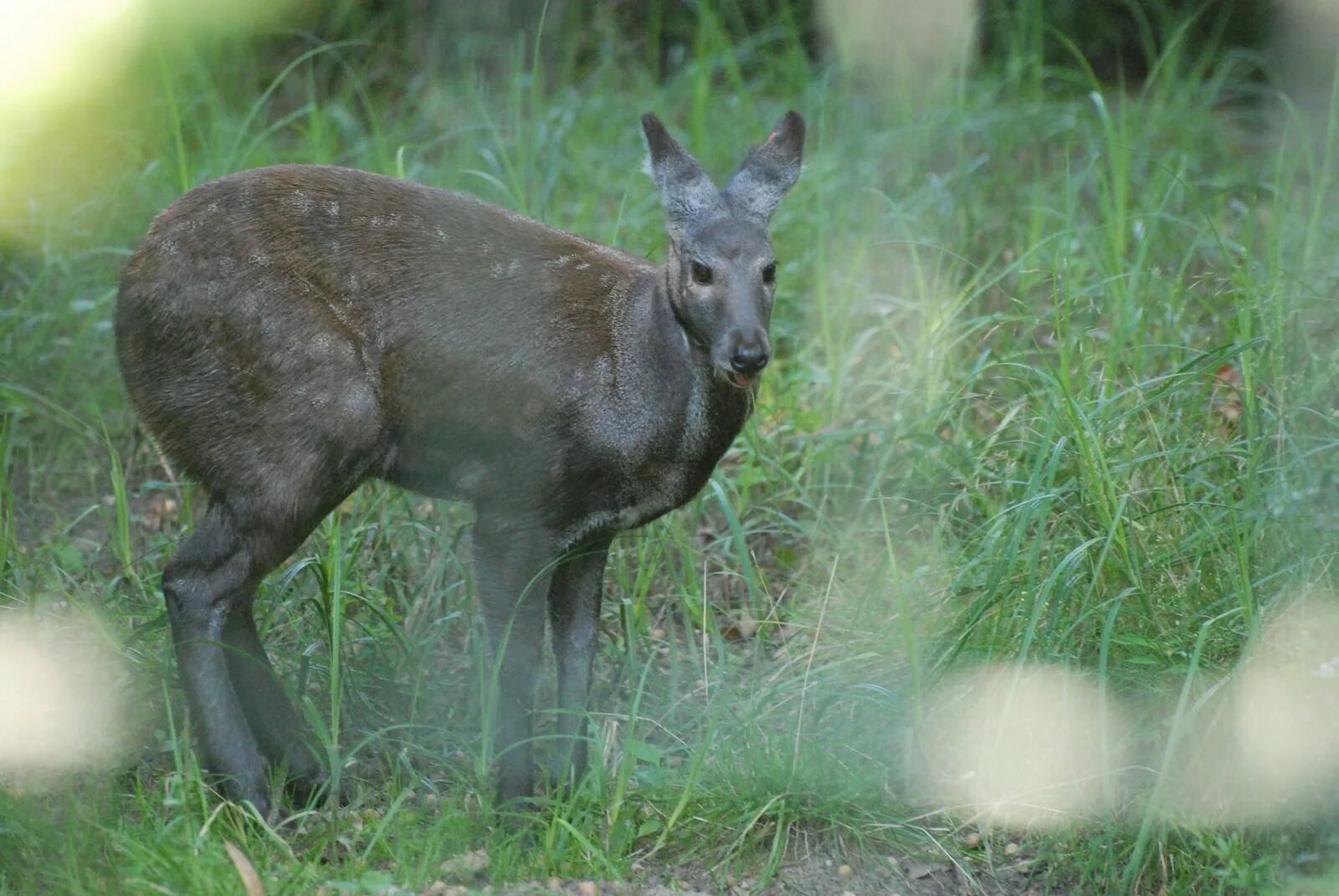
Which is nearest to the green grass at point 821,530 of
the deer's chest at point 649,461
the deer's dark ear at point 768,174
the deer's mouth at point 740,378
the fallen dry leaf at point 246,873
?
the fallen dry leaf at point 246,873

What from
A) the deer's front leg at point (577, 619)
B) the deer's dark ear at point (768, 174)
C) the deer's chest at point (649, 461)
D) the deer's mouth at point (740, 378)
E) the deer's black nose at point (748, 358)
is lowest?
the deer's front leg at point (577, 619)

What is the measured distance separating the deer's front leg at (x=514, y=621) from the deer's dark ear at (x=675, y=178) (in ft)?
3.26

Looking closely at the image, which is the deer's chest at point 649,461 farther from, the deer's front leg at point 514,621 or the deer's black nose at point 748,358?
the deer's black nose at point 748,358

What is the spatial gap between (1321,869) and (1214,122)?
571 centimetres

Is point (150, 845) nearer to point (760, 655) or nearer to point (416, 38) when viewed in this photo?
point (760, 655)

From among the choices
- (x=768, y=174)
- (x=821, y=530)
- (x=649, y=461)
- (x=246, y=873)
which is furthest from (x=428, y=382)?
(x=821, y=530)

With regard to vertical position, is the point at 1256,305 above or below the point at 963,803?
above

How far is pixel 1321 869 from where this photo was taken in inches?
150

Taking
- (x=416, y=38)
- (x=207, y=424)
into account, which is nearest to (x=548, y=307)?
(x=207, y=424)

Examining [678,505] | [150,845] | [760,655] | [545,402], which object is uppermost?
[545,402]

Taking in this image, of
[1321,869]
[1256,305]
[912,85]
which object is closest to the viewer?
[1321,869]

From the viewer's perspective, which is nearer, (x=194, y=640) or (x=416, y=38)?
(x=194, y=640)

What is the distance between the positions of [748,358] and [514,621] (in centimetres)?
105

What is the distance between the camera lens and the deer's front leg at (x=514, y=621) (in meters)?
4.57
